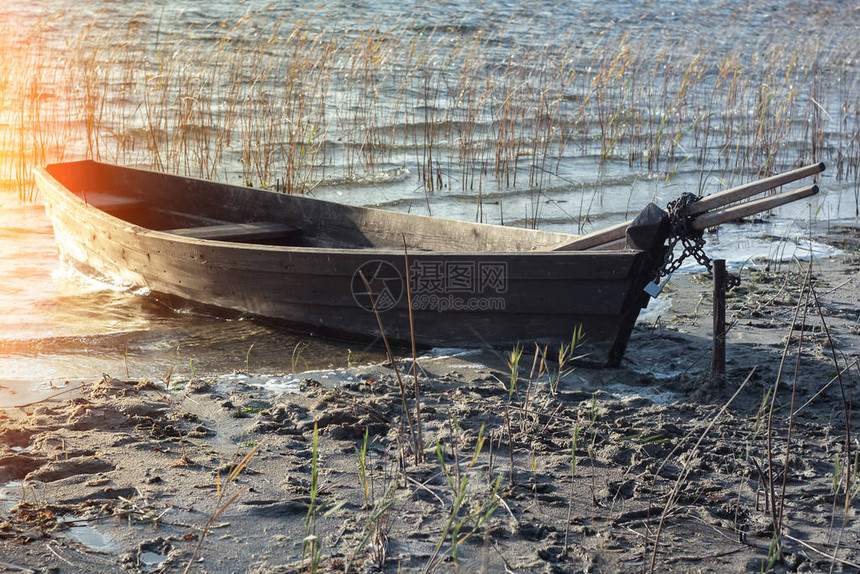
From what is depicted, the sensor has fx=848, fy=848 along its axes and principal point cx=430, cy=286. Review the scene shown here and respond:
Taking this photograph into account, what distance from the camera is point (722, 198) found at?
3355 millimetres

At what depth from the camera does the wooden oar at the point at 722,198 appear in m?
3.15

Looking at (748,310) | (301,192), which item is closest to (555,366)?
(748,310)

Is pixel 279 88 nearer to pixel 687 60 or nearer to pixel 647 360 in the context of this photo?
pixel 687 60

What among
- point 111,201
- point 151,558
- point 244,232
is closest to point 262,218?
point 244,232

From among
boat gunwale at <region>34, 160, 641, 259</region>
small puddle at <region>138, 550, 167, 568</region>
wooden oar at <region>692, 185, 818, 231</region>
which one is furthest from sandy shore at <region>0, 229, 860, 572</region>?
boat gunwale at <region>34, 160, 641, 259</region>

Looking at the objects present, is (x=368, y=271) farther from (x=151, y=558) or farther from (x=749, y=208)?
(x=151, y=558)

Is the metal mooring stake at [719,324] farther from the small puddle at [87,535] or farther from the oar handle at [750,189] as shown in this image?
the small puddle at [87,535]

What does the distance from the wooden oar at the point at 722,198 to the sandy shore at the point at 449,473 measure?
457mm

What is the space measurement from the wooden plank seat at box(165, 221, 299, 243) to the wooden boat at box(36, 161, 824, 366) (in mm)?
14

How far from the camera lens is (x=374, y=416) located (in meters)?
3.25

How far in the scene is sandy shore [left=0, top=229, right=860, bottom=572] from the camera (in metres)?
2.29

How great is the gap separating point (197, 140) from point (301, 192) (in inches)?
44.2

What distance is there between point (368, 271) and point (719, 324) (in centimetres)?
165

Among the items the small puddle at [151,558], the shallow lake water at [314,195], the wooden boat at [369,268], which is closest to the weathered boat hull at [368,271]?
the wooden boat at [369,268]
